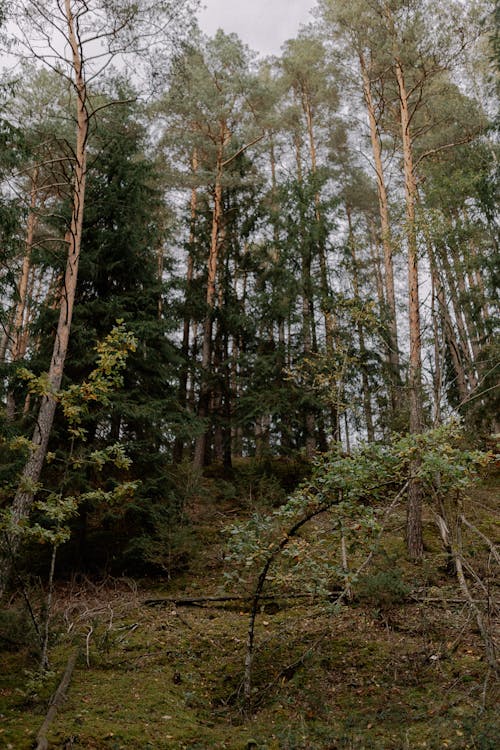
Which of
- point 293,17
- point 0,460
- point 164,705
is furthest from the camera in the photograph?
point 293,17

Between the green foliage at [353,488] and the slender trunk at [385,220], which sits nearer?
the green foliage at [353,488]

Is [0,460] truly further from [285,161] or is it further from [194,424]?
[285,161]

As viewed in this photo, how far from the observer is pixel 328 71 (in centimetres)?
1479

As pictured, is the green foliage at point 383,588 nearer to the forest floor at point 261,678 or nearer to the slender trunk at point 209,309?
the forest floor at point 261,678

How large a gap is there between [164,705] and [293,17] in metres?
19.0

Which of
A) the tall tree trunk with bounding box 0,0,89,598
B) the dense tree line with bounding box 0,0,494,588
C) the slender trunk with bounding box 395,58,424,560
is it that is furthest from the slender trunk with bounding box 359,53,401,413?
the tall tree trunk with bounding box 0,0,89,598

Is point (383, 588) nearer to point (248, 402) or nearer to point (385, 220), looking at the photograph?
point (248, 402)

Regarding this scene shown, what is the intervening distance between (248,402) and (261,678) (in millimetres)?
7640

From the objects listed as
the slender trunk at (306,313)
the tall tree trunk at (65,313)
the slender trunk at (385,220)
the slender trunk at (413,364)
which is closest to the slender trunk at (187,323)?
the slender trunk at (306,313)

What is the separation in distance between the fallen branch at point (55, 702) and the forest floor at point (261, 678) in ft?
0.24

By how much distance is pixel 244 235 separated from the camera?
1521 cm

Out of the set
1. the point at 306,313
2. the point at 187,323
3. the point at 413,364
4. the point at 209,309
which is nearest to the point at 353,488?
the point at 413,364

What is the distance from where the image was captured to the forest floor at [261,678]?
3797mm

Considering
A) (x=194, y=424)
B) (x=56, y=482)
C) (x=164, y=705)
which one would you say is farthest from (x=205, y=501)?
(x=164, y=705)
